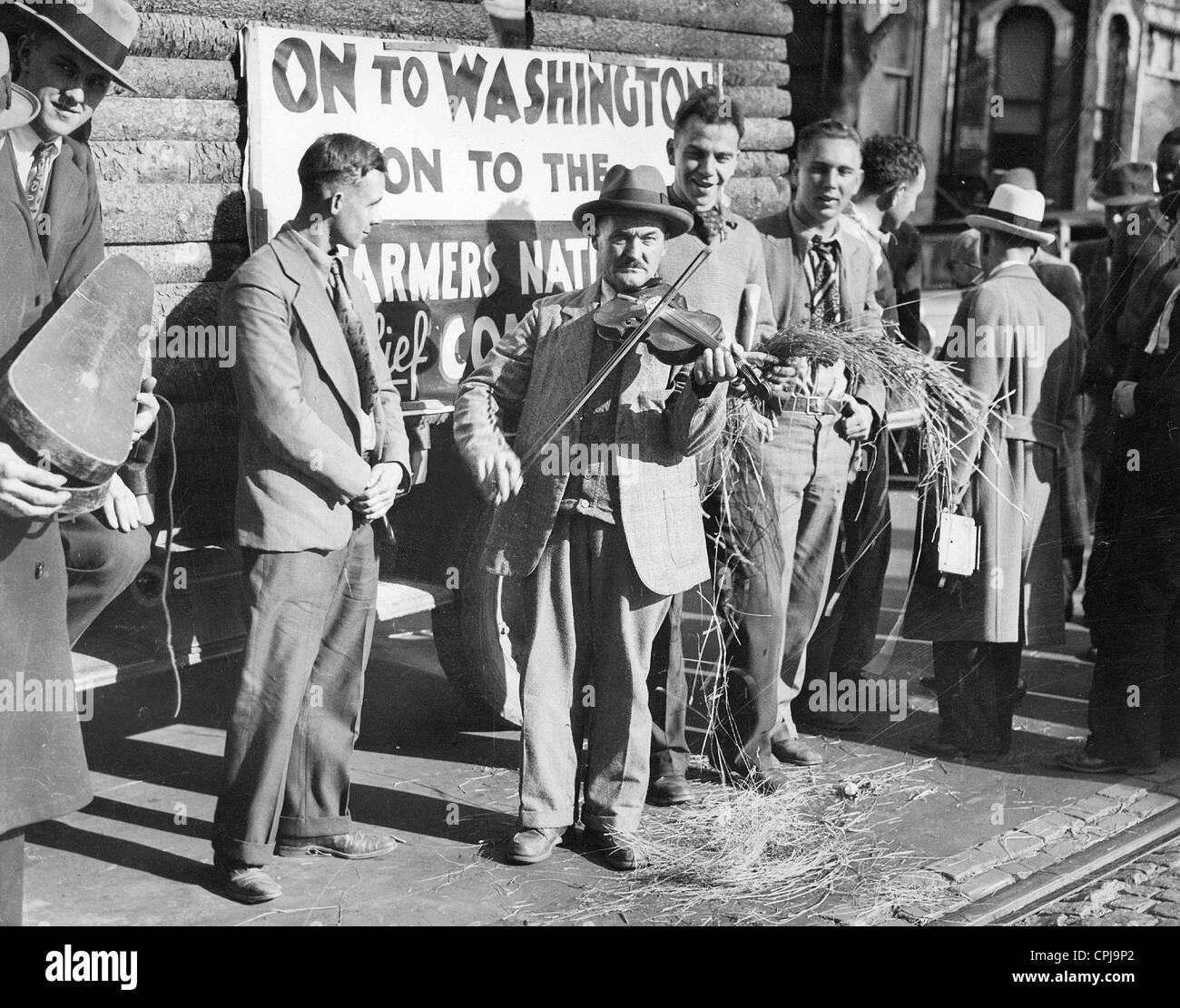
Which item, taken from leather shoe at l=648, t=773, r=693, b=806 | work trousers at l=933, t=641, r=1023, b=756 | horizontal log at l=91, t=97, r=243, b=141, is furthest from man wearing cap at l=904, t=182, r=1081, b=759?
horizontal log at l=91, t=97, r=243, b=141

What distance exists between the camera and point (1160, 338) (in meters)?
6.03

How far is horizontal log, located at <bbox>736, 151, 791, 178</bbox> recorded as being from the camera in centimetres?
777

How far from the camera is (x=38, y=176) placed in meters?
4.14

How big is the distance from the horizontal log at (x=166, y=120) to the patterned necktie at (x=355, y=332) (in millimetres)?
960

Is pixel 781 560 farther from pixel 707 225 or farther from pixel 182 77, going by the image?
pixel 182 77

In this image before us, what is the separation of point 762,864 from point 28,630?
2.58 metres

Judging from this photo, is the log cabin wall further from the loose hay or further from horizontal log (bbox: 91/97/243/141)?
the loose hay

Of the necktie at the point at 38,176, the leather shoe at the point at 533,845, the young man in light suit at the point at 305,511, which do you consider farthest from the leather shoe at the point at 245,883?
the necktie at the point at 38,176

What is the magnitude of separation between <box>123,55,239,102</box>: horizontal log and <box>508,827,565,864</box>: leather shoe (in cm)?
300
